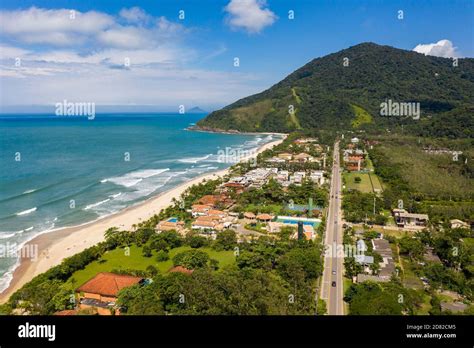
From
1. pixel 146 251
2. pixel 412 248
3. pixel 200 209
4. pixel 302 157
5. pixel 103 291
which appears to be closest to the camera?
pixel 103 291

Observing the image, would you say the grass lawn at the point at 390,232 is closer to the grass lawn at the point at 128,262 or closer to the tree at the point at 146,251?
the grass lawn at the point at 128,262

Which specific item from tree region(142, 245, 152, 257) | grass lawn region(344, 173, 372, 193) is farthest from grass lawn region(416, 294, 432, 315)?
grass lawn region(344, 173, 372, 193)

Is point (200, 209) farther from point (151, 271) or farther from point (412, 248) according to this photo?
point (412, 248)

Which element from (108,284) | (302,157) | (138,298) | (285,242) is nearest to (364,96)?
(302,157)

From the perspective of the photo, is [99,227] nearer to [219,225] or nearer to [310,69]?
[219,225]

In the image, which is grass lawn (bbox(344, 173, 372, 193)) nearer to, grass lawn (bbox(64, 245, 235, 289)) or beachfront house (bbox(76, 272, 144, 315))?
grass lawn (bbox(64, 245, 235, 289))

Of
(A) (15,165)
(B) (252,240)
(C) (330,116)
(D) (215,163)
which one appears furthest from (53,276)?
(C) (330,116)

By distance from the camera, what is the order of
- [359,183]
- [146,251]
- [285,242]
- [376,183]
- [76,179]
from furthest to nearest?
[359,183], [376,183], [76,179], [285,242], [146,251]
